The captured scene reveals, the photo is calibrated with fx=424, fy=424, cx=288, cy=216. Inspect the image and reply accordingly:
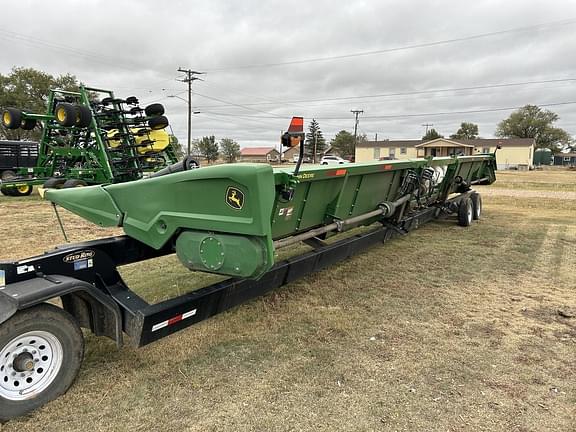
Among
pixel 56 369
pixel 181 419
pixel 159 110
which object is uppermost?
pixel 159 110

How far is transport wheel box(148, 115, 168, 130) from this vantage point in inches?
463

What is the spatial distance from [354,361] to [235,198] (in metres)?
1.62

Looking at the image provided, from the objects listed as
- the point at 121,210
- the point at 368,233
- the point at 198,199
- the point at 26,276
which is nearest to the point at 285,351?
the point at 198,199

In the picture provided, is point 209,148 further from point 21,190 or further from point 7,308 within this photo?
point 7,308

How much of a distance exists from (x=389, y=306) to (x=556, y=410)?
75.1 inches

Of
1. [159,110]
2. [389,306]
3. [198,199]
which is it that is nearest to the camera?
[198,199]

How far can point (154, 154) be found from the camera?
41.0 feet

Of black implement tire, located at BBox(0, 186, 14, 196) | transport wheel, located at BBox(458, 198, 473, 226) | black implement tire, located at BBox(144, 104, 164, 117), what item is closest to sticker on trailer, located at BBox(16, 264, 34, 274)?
transport wheel, located at BBox(458, 198, 473, 226)

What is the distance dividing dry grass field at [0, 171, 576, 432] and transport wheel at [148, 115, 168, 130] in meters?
7.02

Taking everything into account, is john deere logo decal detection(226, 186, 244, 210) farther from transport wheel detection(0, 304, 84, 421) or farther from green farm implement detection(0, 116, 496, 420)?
transport wheel detection(0, 304, 84, 421)

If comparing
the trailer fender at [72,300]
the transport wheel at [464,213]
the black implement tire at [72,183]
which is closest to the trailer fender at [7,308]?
the trailer fender at [72,300]

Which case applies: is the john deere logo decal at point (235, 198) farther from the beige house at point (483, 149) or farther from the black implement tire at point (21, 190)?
the beige house at point (483, 149)

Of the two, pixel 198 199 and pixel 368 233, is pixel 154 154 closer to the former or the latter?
pixel 368 233

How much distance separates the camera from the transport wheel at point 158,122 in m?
11.8
